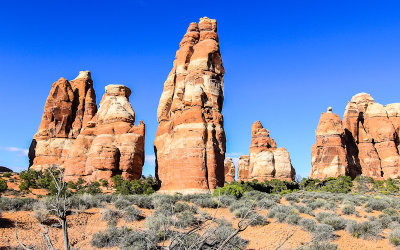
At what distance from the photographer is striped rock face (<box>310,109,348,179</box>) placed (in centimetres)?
5356

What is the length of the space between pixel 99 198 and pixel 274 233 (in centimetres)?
1143

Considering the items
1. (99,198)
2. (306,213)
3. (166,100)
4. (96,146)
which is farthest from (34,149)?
(306,213)

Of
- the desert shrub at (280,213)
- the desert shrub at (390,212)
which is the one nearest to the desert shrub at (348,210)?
the desert shrub at (390,212)

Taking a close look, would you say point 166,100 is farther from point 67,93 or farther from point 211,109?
point 67,93

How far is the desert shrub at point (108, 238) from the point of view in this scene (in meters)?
13.9

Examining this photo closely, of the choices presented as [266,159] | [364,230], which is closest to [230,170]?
[266,159]

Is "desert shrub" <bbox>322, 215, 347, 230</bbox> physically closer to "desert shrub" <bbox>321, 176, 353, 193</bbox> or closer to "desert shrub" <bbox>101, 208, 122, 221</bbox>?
"desert shrub" <bbox>101, 208, 122, 221</bbox>

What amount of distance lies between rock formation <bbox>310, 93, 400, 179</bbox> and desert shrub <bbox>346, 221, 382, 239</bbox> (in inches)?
1542

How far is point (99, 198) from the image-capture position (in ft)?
71.7

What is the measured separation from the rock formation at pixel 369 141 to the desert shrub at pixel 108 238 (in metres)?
46.4

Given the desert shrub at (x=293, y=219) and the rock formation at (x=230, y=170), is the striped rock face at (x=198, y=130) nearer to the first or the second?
the desert shrub at (x=293, y=219)

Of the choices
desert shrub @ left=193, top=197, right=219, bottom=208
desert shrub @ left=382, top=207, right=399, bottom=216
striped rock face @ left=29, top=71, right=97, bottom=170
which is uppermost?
striped rock face @ left=29, top=71, right=97, bottom=170

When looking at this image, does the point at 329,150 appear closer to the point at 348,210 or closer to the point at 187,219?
the point at 348,210

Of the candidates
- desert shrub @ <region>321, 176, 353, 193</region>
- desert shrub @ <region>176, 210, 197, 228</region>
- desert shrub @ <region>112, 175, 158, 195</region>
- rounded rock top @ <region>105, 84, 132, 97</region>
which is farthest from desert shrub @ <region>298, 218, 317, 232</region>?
rounded rock top @ <region>105, 84, 132, 97</region>
